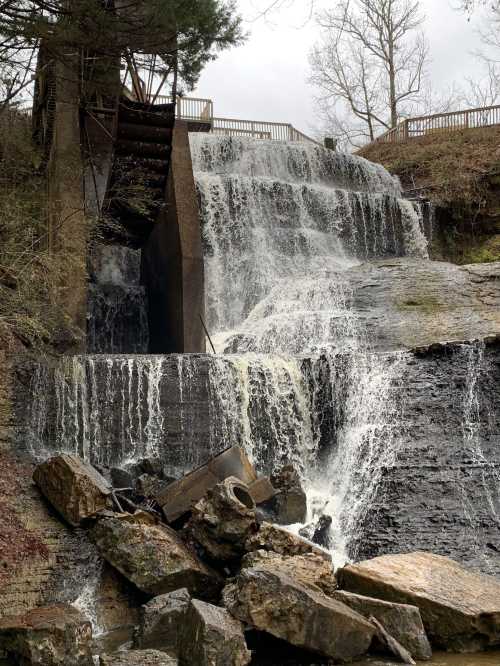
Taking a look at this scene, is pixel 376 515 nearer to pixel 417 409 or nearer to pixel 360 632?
pixel 417 409

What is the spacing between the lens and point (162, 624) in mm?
6078

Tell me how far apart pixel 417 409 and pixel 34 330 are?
5.28 metres

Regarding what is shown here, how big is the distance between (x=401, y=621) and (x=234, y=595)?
4.27ft

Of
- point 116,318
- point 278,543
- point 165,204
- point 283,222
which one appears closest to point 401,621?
→ point 278,543

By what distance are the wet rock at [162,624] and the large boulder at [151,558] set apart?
2.23ft

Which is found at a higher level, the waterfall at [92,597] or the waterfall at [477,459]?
the waterfall at [477,459]

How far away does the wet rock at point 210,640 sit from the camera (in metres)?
5.26

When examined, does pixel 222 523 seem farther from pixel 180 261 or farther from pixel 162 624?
pixel 180 261

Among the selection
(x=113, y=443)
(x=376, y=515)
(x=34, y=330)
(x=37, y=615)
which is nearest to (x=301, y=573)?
(x=37, y=615)

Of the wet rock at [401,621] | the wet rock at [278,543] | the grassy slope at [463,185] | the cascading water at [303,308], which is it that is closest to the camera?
the wet rock at [401,621]

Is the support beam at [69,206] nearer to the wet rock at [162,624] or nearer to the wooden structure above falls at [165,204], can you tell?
the wooden structure above falls at [165,204]

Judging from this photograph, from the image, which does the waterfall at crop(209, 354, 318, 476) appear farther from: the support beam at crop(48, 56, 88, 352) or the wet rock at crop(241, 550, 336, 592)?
the wet rock at crop(241, 550, 336, 592)

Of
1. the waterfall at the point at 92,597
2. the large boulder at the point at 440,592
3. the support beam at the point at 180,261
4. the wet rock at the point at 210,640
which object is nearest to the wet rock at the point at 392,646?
the large boulder at the point at 440,592

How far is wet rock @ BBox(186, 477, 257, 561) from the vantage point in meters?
7.31
